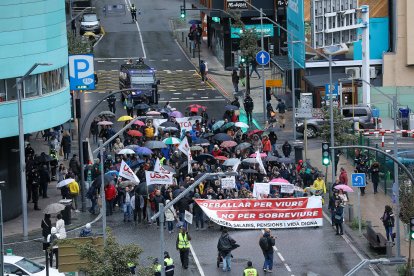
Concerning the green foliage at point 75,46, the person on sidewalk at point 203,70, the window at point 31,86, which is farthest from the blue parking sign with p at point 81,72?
the person on sidewalk at point 203,70

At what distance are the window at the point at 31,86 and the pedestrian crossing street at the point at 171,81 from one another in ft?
96.6

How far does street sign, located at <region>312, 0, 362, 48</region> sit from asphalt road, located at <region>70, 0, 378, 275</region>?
25.9ft

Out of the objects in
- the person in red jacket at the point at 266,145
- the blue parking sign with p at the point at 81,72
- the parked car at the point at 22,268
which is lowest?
the parked car at the point at 22,268

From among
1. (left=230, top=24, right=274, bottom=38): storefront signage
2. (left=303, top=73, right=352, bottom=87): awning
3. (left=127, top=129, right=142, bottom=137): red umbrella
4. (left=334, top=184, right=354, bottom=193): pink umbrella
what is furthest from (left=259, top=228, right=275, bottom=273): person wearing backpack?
(left=230, top=24, right=274, bottom=38): storefront signage

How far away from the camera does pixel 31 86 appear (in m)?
58.0

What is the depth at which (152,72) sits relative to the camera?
8406 cm

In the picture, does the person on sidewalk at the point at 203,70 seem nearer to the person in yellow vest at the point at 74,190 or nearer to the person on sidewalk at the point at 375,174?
the person on sidewalk at the point at 375,174

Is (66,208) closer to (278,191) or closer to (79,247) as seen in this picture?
(278,191)

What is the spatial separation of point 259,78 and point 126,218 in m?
38.3

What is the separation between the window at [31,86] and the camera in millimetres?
57662

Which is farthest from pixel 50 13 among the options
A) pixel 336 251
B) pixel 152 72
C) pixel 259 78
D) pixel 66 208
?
pixel 259 78

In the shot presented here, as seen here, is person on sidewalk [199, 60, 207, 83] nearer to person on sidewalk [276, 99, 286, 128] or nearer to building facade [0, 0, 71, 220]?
person on sidewalk [276, 99, 286, 128]

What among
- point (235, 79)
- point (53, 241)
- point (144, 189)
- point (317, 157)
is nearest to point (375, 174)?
point (317, 157)

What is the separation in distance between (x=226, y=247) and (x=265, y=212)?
610cm
